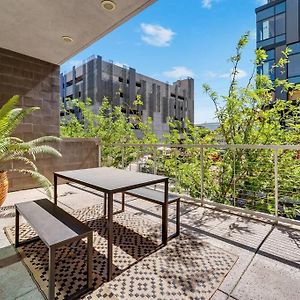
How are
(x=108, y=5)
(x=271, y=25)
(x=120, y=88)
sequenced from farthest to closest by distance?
1. (x=120, y=88)
2. (x=271, y=25)
3. (x=108, y=5)

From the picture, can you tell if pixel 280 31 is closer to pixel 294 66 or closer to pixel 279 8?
pixel 279 8

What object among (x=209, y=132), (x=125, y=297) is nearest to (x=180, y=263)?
(x=125, y=297)

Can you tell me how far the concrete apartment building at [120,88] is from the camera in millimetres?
27312

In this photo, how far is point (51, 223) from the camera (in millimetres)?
1688

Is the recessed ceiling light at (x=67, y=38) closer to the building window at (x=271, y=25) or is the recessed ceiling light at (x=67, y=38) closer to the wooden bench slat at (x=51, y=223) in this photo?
the wooden bench slat at (x=51, y=223)

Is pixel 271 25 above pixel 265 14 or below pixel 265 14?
below

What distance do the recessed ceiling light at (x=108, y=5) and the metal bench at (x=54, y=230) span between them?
255 cm

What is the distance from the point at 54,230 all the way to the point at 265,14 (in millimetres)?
18378

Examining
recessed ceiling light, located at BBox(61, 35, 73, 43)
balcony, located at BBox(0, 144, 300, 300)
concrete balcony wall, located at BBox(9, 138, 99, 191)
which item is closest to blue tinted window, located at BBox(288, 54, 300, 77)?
balcony, located at BBox(0, 144, 300, 300)

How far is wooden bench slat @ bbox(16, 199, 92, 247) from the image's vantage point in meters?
1.47

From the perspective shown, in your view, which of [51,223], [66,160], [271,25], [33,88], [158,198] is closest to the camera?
[51,223]

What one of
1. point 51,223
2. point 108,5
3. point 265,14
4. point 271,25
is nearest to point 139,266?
point 51,223

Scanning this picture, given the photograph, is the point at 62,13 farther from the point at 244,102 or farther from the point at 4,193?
the point at 244,102

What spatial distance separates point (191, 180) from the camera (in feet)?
14.2
